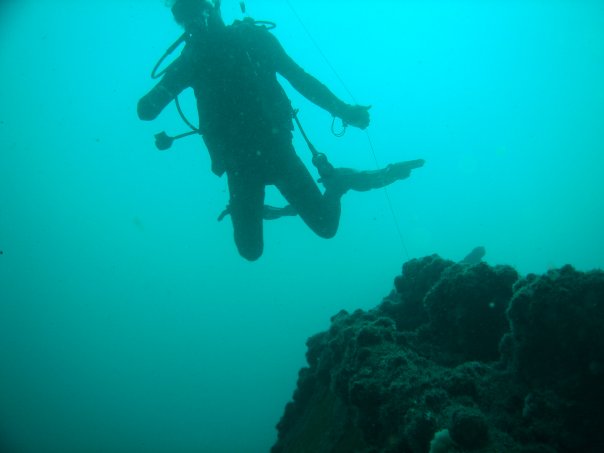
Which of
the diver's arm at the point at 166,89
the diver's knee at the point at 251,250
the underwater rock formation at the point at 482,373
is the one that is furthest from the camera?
the diver's knee at the point at 251,250

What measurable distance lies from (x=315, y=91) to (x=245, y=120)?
4.94 feet

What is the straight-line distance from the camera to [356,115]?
20.1ft

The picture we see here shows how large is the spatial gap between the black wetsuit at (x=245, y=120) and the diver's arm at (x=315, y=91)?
8.3 inches

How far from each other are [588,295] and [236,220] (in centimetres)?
447

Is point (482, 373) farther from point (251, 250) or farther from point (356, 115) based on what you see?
point (356, 115)

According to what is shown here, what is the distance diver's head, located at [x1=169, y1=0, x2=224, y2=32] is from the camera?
18.5ft

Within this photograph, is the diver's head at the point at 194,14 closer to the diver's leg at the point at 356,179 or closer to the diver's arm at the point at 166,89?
the diver's arm at the point at 166,89

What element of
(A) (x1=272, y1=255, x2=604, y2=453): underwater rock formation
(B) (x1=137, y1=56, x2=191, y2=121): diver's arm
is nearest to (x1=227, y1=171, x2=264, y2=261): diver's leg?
(B) (x1=137, y1=56, x2=191, y2=121): diver's arm

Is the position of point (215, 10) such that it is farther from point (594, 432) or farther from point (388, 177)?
point (594, 432)

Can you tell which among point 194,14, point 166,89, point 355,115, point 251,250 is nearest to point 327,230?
point 251,250

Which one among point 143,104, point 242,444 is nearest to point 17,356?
point 242,444

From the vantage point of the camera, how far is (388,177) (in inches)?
247

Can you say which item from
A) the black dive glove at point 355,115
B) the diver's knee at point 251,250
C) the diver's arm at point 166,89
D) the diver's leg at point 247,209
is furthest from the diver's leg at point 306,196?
the diver's arm at point 166,89

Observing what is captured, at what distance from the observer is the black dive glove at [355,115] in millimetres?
6133
